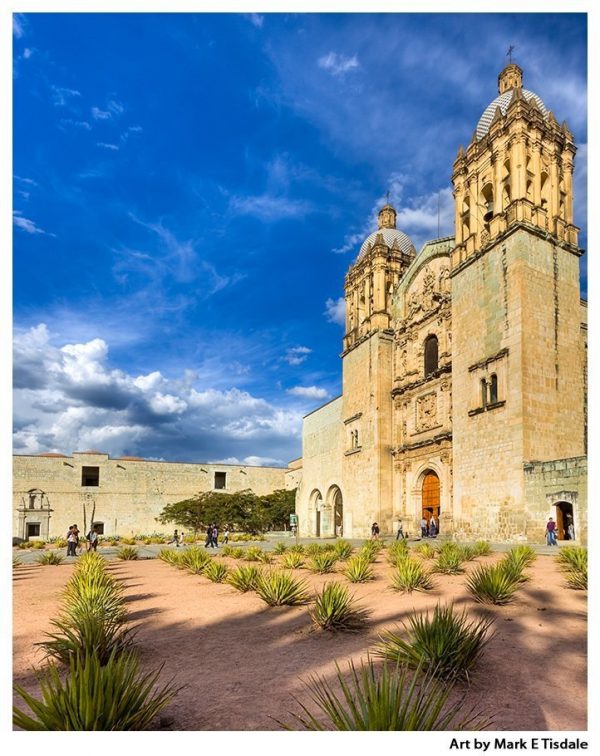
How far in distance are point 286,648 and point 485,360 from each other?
55.1 feet

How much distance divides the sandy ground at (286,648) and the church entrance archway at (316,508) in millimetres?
24686

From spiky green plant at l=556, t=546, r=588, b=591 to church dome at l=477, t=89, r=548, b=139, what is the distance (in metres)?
19.1

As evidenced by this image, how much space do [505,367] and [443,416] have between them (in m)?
5.22

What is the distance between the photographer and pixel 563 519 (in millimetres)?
16953

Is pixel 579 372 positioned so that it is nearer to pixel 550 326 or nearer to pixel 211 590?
pixel 550 326

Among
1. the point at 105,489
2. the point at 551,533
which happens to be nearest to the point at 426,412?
the point at 551,533

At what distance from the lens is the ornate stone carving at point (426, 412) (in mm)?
24969

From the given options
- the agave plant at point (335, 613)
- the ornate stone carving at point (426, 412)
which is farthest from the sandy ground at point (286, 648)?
the ornate stone carving at point (426, 412)

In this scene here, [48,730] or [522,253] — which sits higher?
[522,253]

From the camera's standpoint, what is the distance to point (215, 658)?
534 centimetres

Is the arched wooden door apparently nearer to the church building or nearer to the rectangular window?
the church building
